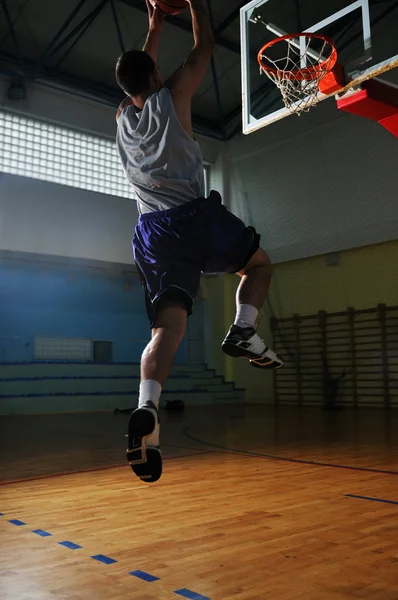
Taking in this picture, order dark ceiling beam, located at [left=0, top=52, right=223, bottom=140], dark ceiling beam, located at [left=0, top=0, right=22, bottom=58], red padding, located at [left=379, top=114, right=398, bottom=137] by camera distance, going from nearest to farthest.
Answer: red padding, located at [left=379, top=114, right=398, bottom=137]
dark ceiling beam, located at [left=0, top=0, right=22, bottom=58]
dark ceiling beam, located at [left=0, top=52, right=223, bottom=140]

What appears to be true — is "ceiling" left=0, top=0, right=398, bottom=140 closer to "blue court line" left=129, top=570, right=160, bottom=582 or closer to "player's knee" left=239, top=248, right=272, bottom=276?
"player's knee" left=239, top=248, right=272, bottom=276

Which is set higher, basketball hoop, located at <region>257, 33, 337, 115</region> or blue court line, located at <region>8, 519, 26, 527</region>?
basketball hoop, located at <region>257, 33, 337, 115</region>

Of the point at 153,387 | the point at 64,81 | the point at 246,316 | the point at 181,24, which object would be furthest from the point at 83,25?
the point at 153,387

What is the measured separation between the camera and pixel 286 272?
12867 mm

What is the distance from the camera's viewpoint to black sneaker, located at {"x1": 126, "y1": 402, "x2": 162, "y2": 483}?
1979 mm

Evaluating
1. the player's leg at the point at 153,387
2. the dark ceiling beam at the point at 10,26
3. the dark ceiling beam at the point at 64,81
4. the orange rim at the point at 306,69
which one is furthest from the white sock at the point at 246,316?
the dark ceiling beam at the point at 64,81

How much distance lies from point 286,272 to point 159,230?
423 inches

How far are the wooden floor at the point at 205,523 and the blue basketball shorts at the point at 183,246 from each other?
0.91 metres

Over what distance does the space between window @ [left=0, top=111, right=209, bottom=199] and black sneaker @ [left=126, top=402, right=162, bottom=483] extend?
10.2 metres

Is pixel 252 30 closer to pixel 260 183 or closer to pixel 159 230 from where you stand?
pixel 159 230

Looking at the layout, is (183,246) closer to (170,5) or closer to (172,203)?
(172,203)

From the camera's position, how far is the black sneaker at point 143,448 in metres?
1.98

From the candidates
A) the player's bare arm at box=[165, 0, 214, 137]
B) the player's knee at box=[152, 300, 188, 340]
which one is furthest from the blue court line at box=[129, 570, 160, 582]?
the player's bare arm at box=[165, 0, 214, 137]

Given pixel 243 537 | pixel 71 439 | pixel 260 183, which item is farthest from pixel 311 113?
pixel 243 537
